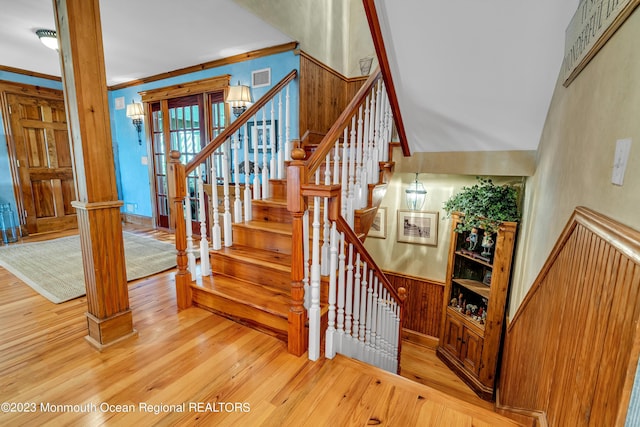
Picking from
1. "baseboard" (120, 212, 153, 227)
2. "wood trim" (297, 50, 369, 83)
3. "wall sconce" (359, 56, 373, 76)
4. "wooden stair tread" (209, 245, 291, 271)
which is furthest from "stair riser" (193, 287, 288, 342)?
"baseboard" (120, 212, 153, 227)

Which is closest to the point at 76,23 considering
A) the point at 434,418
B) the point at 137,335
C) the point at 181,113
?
the point at 137,335

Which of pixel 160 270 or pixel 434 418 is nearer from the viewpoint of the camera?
pixel 434 418

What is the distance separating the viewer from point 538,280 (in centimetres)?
166

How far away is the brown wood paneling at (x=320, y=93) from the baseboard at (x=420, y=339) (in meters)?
3.14

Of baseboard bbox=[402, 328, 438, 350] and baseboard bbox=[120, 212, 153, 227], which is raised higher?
baseboard bbox=[120, 212, 153, 227]

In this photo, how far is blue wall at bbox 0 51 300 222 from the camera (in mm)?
3588

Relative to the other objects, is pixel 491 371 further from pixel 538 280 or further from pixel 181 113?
pixel 181 113

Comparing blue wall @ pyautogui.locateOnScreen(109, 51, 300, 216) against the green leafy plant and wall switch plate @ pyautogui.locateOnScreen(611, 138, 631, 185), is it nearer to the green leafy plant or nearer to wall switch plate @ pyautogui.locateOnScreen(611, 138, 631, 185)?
the green leafy plant

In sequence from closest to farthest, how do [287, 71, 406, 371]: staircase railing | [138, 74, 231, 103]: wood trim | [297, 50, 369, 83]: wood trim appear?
[287, 71, 406, 371]: staircase railing → [297, 50, 369, 83]: wood trim → [138, 74, 231, 103]: wood trim

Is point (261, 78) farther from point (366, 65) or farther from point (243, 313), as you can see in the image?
point (243, 313)

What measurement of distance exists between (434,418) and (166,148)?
513 centimetres

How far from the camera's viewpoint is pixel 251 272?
7.90 feet

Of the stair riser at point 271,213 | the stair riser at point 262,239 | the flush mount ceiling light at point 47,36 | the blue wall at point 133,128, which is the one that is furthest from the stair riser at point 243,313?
the flush mount ceiling light at point 47,36

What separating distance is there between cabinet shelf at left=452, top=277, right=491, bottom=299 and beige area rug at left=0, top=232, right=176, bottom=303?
11.2ft
